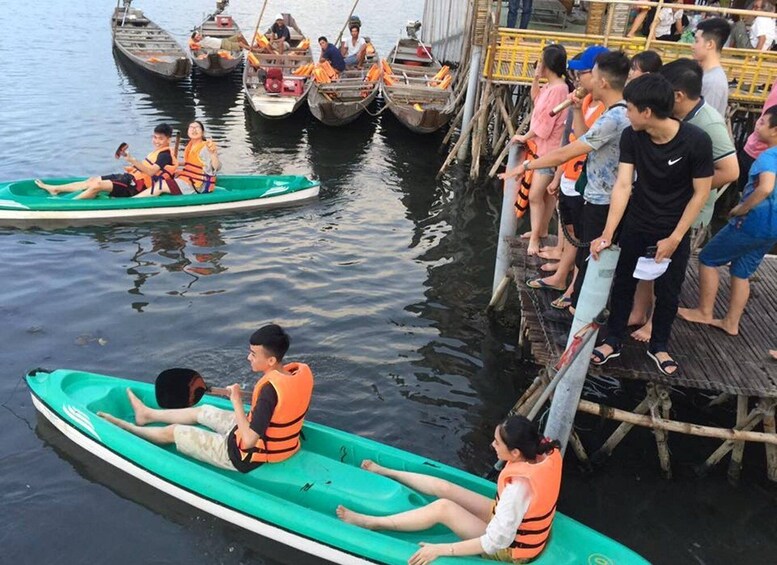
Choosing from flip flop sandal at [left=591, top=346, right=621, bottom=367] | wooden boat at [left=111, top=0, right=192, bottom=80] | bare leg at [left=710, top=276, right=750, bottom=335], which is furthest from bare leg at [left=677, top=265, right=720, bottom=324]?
wooden boat at [left=111, top=0, right=192, bottom=80]

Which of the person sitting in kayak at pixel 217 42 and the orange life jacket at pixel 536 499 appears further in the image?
the person sitting in kayak at pixel 217 42

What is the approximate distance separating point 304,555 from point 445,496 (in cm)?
115

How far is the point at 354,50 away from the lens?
62.3 ft

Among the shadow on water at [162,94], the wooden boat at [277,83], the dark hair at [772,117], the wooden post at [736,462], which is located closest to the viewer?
the dark hair at [772,117]

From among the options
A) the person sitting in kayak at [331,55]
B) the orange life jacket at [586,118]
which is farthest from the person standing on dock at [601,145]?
the person sitting in kayak at [331,55]

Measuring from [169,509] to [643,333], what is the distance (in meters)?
4.25

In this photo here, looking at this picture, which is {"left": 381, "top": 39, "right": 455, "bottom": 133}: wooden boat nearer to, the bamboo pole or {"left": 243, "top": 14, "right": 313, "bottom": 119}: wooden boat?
{"left": 243, "top": 14, "right": 313, "bottom": 119}: wooden boat

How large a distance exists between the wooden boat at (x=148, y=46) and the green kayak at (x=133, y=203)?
9568mm

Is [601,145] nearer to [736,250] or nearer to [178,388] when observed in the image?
[736,250]

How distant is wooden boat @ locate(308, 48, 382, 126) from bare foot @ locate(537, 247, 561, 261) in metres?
9.72

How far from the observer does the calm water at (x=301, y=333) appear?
4.97m

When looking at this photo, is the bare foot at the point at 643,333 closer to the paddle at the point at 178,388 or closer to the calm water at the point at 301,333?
the calm water at the point at 301,333

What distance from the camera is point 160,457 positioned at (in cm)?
488

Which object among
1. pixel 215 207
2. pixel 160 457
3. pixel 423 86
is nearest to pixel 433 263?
pixel 215 207
